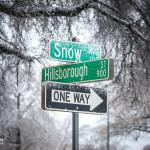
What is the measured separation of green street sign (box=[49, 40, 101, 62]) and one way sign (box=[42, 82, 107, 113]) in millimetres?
469

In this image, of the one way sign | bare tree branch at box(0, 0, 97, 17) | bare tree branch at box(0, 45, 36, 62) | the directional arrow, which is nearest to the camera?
the one way sign

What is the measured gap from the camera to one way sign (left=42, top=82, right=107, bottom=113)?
778 cm

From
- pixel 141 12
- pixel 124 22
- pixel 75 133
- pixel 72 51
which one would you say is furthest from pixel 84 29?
pixel 75 133

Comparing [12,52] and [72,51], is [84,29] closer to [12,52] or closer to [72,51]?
[12,52]

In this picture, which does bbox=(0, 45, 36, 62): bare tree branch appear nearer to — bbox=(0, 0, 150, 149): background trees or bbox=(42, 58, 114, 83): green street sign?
bbox=(0, 0, 150, 149): background trees

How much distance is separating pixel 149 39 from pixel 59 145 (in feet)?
99.6

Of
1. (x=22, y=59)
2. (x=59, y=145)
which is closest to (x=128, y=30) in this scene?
(x=22, y=59)

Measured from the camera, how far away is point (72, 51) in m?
8.36

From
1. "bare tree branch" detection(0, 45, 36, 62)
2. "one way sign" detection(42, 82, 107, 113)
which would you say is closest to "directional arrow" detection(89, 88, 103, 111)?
"one way sign" detection(42, 82, 107, 113)

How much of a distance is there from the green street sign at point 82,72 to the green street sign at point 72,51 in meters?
0.21

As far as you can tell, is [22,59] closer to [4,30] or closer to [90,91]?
[4,30]

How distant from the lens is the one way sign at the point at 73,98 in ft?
25.5

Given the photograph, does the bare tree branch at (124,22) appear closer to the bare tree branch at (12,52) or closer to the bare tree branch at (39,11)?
the bare tree branch at (39,11)

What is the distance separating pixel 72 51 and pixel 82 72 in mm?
460
